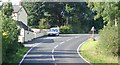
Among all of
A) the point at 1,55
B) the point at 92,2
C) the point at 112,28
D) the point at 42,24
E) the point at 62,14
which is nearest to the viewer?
the point at 1,55

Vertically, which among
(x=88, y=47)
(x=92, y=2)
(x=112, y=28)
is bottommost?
(x=88, y=47)

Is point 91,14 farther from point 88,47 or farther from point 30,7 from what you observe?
point 88,47

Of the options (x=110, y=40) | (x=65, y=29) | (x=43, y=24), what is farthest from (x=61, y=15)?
(x=110, y=40)

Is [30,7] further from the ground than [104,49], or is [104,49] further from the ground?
[30,7]

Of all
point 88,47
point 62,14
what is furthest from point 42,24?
point 88,47

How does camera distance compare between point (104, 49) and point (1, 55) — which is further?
point (104, 49)

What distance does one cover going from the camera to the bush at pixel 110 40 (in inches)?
1364

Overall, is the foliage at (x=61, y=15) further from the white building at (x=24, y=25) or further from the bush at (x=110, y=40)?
the bush at (x=110, y=40)

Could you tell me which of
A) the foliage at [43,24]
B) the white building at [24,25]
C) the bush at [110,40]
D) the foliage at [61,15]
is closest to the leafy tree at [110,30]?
the bush at [110,40]

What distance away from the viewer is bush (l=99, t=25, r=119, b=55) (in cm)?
3466

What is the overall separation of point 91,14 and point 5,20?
145 ft

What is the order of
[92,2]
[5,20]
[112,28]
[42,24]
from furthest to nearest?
[42,24], [92,2], [112,28], [5,20]

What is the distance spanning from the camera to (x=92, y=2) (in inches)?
1535

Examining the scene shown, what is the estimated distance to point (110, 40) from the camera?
35062 millimetres
